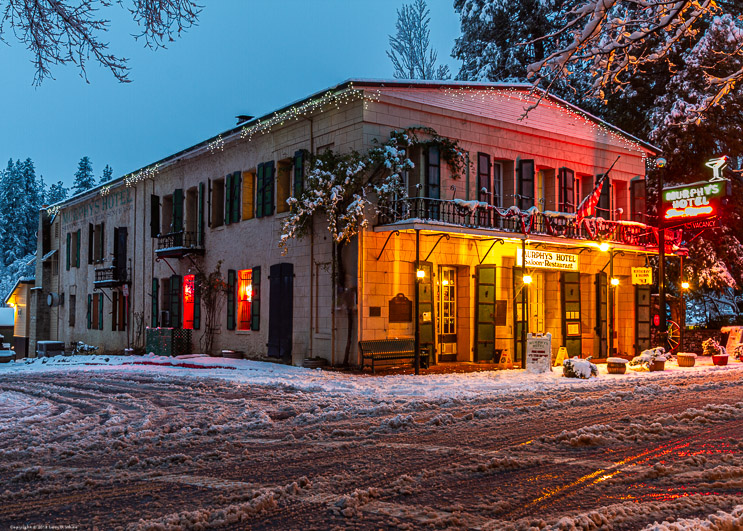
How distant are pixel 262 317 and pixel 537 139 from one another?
30.5 feet

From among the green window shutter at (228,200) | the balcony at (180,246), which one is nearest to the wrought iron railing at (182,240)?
the balcony at (180,246)

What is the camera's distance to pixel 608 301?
22.9 m

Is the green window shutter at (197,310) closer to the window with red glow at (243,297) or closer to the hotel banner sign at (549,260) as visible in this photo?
the window with red glow at (243,297)

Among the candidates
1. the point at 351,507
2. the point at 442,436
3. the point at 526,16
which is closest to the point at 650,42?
the point at 526,16

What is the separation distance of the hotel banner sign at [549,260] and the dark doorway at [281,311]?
19.3 ft

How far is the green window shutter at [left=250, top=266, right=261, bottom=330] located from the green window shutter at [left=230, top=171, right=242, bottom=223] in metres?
2.07

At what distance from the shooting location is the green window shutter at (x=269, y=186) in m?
20.4

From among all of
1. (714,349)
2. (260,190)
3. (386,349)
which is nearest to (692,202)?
(714,349)

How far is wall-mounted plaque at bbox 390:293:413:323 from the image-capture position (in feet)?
58.4

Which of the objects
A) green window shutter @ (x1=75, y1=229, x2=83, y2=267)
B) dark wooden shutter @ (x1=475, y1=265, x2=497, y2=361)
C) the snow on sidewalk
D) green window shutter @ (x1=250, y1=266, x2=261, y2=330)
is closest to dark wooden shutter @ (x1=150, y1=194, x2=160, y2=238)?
A: green window shutter @ (x1=250, y1=266, x2=261, y2=330)

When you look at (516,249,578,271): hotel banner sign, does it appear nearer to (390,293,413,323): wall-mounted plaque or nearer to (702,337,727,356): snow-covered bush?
(390,293,413,323): wall-mounted plaque

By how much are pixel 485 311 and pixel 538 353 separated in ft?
8.67

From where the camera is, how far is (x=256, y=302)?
68.0ft

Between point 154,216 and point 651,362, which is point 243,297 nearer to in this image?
point 154,216
